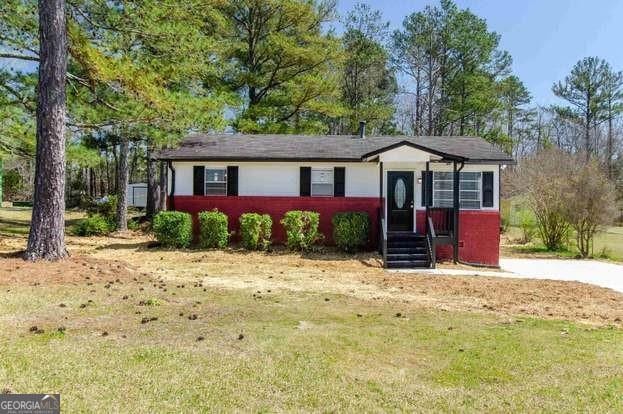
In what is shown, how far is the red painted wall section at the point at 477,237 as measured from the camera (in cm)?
1431

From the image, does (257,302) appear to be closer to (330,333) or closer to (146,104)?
(330,333)

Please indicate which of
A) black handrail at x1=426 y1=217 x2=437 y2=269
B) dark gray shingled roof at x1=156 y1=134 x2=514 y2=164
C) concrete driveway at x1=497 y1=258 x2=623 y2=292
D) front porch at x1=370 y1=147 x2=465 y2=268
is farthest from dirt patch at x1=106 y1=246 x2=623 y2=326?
dark gray shingled roof at x1=156 y1=134 x2=514 y2=164

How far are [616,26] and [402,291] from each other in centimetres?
1520

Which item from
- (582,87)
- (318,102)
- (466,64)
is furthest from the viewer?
(582,87)

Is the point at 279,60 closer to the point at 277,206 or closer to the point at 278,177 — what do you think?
the point at 278,177

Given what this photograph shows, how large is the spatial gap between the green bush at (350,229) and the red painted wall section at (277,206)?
95 centimetres

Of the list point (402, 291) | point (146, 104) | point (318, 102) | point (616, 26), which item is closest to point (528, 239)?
point (616, 26)

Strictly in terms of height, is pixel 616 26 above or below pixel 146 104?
above

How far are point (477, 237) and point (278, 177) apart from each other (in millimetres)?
6617

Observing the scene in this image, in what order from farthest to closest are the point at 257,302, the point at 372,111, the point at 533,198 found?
the point at 372,111 → the point at 533,198 → the point at 257,302

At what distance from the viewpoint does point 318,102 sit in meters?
22.1

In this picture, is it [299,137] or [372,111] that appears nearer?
[299,137]

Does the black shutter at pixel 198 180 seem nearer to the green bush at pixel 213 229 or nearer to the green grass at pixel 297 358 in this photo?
the green bush at pixel 213 229

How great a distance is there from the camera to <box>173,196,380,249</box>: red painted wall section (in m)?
15.1
